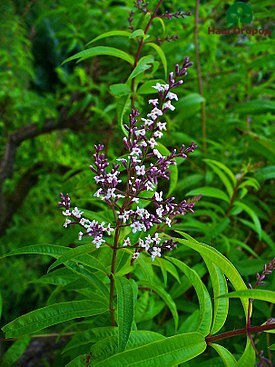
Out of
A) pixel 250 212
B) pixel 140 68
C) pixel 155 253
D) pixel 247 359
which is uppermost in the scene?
pixel 140 68

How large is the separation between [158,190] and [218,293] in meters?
0.60

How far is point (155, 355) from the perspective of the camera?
0.41 meters

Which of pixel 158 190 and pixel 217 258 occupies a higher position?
pixel 158 190

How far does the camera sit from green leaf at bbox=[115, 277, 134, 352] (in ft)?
1.36

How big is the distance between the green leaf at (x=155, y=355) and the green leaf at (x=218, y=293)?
60 millimetres

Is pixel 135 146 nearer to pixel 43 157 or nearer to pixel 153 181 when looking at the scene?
pixel 153 181

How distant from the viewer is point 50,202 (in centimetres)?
194

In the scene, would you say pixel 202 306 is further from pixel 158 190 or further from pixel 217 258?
pixel 158 190

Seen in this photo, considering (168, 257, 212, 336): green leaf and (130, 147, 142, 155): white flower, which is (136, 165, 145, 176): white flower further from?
(168, 257, 212, 336): green leaf

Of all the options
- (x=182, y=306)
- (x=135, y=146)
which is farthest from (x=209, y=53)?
(x=135, y=146)

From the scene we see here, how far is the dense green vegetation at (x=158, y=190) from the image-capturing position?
0.48m

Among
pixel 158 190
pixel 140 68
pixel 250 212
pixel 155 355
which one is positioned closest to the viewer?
pixel 155 355

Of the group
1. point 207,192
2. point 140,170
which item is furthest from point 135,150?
point 207,192

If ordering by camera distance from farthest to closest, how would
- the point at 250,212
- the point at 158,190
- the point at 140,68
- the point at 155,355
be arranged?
the point at 158,190
the point at 250,212
the point at 140,68
the point at 155,355
